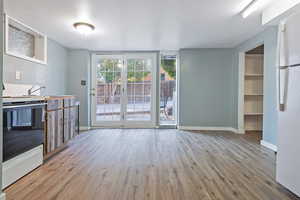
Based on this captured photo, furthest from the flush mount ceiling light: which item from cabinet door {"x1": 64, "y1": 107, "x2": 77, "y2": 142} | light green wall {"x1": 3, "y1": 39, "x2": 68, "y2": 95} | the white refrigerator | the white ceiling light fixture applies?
the white refrigerator

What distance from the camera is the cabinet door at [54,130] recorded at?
2796 mm

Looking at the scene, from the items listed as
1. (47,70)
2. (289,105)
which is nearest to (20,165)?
(47,70)

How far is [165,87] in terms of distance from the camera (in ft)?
18.5

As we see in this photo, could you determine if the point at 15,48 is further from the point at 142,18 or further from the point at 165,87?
the point at 165,87

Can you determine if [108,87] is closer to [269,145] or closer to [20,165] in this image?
[20,165]

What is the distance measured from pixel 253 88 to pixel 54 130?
4755mm

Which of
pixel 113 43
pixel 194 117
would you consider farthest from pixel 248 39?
pixel 113 43

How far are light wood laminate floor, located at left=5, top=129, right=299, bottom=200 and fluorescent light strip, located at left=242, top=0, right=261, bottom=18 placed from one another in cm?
219

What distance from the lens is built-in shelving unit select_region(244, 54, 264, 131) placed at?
500 cm

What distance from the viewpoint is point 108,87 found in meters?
5.57

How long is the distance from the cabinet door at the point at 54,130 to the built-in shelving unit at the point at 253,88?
4.36 metres

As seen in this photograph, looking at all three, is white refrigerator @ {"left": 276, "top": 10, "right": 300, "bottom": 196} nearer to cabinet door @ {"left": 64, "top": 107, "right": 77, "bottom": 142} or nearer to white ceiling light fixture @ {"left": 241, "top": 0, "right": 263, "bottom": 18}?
white ceiling light fixture @ {"left": 241, "top": 0, "right": 263, "bottom": 18}

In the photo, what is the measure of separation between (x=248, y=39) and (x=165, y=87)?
242 cm

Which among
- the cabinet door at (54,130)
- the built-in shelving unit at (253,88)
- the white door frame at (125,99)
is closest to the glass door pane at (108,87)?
the white door frame at (125,99)
